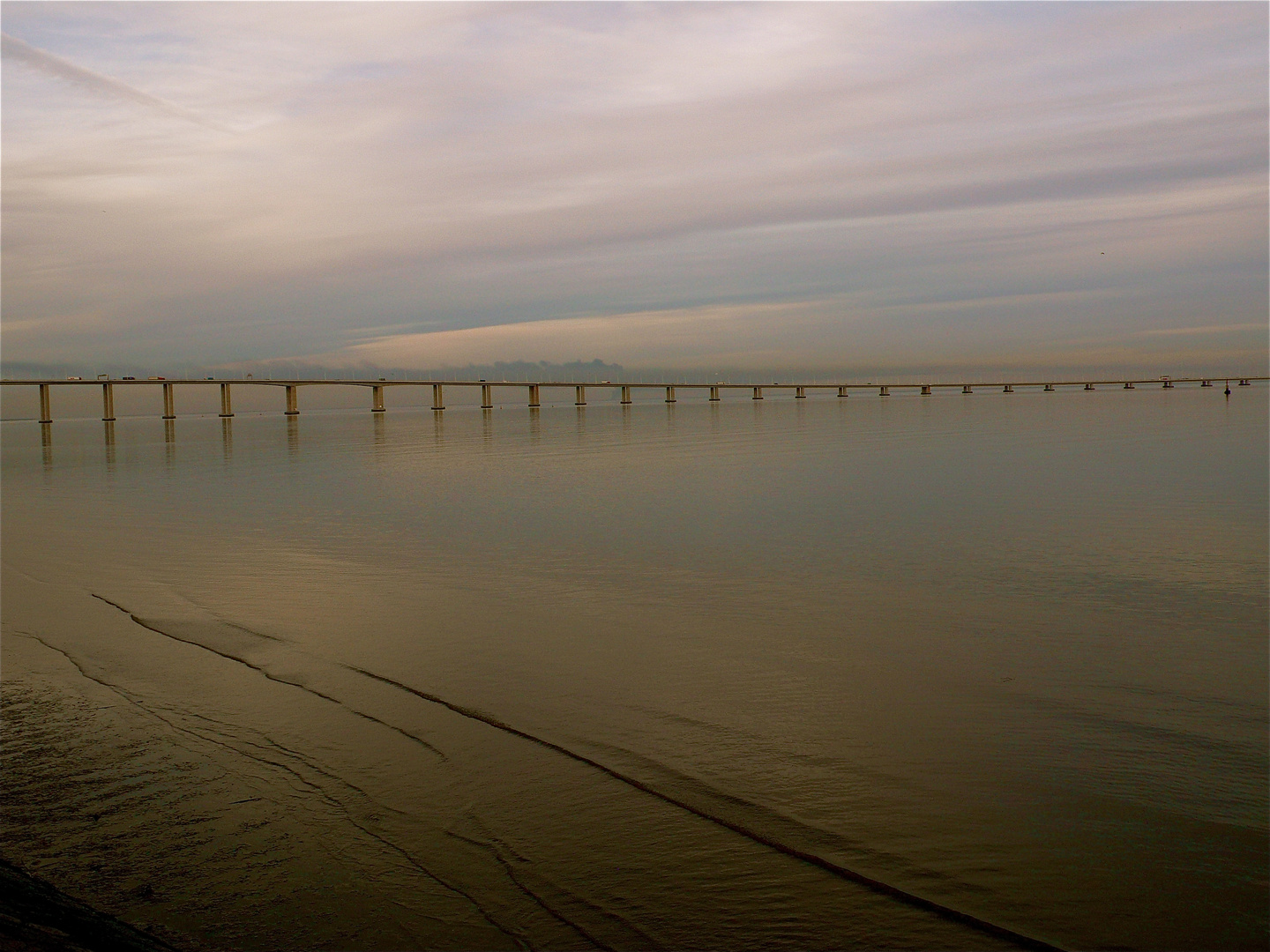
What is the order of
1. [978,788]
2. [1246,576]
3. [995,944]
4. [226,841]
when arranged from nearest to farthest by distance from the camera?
→ [995,944]
[226,841]
[978,788]
[1246,576]

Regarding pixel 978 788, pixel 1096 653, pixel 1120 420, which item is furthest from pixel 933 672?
pixel 1120 420

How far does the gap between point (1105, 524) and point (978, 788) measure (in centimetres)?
1375

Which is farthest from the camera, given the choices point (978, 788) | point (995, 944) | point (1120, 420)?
point (1120, 420)

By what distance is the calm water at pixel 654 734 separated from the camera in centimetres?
512

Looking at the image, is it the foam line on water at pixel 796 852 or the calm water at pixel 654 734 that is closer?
the foam line on water at pixel 796 852

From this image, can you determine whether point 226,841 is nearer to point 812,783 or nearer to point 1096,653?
point 812,783

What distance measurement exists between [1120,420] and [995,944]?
74.4 meters

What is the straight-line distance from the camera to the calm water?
5.12 meters

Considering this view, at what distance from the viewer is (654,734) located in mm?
7602

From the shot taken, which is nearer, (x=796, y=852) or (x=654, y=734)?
(x=796, y=852)

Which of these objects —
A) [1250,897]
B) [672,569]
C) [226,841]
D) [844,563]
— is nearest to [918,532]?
[844,563]

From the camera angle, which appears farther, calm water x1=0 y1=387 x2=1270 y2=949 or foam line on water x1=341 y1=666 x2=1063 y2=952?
calm water x1=0 y1=387 x2=1270 y2=949

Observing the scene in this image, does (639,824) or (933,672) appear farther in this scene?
(933,672)

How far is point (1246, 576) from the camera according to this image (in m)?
13.2
